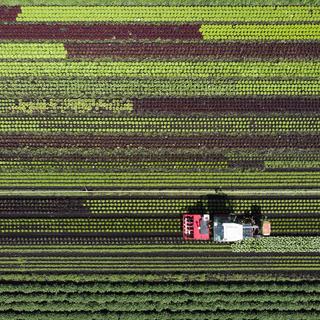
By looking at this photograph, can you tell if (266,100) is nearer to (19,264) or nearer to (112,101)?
(112,101)

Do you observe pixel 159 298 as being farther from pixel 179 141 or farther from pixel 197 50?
pixel 197 50

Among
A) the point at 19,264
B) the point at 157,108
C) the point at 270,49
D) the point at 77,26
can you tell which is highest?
the point at 77,26

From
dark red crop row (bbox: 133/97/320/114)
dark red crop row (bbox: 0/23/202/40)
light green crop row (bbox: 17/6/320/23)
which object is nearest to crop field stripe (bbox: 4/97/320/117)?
dark red crop row (bbox: 133/97/320/114)

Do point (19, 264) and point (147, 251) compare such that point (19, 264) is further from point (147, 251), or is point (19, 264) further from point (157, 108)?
point (157, 108)

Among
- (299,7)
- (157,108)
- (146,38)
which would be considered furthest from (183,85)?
(299,7)

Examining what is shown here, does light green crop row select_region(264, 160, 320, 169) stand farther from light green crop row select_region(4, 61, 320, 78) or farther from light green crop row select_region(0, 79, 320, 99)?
light green crop row select_region(4, 61, 320, 78)

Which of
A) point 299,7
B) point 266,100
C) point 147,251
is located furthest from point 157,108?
point 299,7

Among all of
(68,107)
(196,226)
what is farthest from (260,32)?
(68,107)

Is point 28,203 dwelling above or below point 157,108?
below
